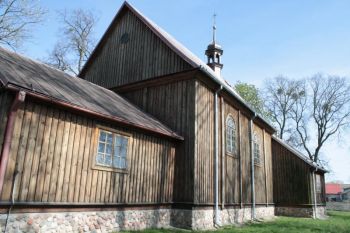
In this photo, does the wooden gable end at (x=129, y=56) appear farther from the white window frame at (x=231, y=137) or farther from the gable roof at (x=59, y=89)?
the white window frame at (x=231, y=137)

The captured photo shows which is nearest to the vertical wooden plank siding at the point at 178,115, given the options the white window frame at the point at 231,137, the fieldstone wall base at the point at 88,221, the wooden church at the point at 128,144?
the wooden church at the point at 128,144

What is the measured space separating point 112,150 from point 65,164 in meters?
1.63

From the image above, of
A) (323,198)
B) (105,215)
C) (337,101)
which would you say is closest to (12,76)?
(105,215)

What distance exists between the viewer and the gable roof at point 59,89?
7.56 m

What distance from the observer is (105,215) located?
882 cm

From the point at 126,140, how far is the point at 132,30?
7.00 m

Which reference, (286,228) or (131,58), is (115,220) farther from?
(131,58)

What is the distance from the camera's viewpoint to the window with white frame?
8984 mm

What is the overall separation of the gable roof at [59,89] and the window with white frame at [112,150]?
51cm

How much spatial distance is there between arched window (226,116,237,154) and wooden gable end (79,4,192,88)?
3681 mm

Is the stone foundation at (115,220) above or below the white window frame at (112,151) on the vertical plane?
below

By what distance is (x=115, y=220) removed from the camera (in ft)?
29.9

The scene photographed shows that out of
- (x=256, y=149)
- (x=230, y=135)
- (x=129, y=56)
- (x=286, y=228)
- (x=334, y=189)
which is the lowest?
(x=286, y=228)

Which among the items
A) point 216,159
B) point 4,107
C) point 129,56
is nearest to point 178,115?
point 216,159
